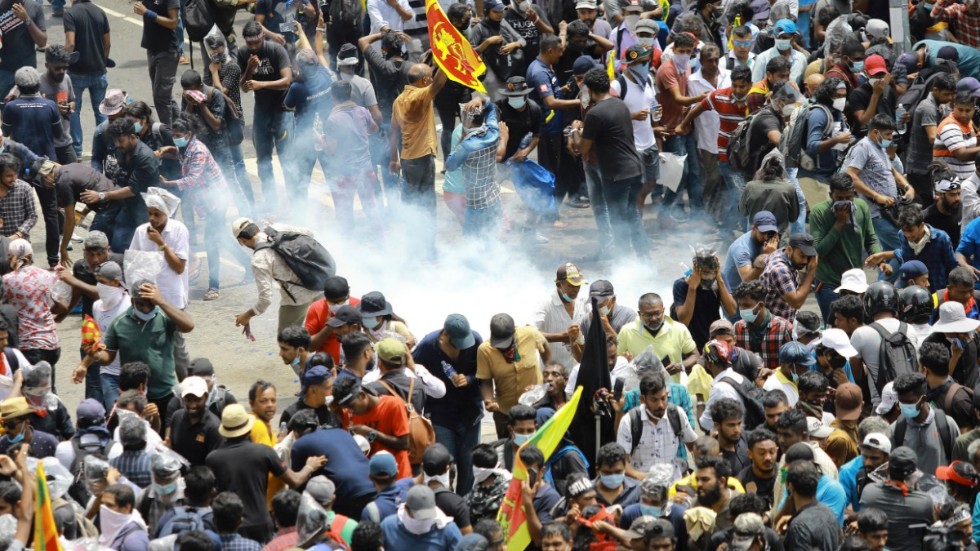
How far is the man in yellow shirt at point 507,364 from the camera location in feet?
33.9

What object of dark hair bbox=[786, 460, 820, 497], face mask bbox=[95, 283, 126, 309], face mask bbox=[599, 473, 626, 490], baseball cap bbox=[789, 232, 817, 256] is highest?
dark hair bbox=[786, 460, 820, 497]

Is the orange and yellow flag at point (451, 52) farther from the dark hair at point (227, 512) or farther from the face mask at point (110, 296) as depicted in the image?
the dark hair at point (227, 512)

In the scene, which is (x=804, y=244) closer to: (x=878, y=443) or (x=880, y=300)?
(x=880, y=300)

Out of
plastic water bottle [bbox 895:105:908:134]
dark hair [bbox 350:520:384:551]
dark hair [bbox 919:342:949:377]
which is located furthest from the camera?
plastic water bottle [bbox 895:105:908:134]

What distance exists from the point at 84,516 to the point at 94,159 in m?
5.92

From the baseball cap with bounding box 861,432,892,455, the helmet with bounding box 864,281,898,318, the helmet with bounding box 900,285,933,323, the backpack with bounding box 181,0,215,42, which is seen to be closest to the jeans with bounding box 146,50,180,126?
the backpack with bounding box 181,0,215,42

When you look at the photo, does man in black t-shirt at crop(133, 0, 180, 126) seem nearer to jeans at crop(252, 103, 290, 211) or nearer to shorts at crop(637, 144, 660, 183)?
jeans at crop(252, 103, 290, 211)

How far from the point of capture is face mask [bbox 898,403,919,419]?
920cm

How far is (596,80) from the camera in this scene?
13719 millimetres

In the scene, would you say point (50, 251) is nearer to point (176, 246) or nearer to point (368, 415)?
point (176, 246)

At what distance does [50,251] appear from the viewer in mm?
14117

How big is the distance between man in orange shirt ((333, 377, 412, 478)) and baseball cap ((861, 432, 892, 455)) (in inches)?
99.8

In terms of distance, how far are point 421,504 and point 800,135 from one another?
21.2ft

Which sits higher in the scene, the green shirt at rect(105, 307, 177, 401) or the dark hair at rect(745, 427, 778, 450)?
the dark hair at rect(745, 427, 778, 450)
